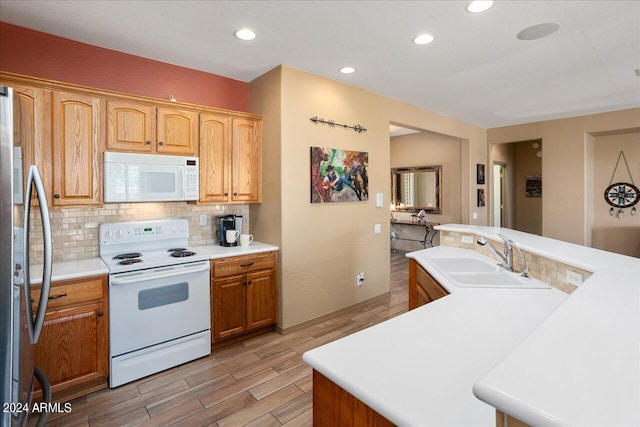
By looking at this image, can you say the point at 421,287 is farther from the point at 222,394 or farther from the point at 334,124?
the point at 334,124

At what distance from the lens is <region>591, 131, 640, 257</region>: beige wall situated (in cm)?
549

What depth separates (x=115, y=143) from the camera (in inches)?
103

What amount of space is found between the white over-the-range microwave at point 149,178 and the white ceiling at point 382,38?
3.18 feet

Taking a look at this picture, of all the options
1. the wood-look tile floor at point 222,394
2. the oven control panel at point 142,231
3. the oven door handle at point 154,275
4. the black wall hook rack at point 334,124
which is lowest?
the wood-look tile floor at point 222,394

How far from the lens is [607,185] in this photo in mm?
5715

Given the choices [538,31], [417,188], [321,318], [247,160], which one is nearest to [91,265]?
[247,160]

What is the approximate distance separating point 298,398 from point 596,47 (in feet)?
12.6

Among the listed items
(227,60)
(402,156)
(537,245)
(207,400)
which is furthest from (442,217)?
(207,400)

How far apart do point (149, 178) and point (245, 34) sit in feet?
4.69

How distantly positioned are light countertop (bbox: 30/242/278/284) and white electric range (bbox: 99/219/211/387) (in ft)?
0.27

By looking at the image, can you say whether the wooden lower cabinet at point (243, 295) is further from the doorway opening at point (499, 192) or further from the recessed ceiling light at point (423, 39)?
the doorway opening at point (499, 192)

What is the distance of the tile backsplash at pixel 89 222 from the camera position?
2.58 metres

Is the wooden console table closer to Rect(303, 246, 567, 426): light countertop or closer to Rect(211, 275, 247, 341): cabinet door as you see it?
Rect(211, 275, 247, 341): cabinet door

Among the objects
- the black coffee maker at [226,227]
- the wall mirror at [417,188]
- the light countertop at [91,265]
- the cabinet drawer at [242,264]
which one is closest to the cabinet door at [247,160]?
the black coffee maker at [226,227]
